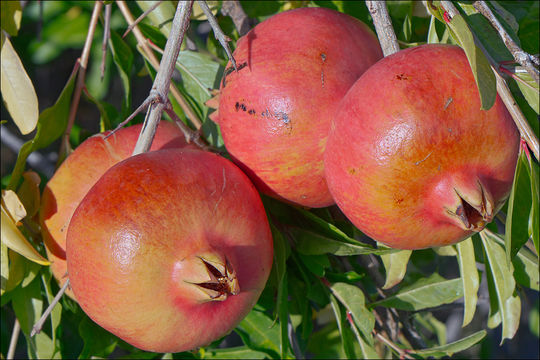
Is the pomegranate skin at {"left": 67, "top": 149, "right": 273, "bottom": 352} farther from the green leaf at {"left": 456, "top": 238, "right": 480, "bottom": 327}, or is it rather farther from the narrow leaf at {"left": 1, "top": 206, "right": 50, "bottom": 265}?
the green leaf at {"left": 456, "top": 238, "right": 480, "bottom": 327}

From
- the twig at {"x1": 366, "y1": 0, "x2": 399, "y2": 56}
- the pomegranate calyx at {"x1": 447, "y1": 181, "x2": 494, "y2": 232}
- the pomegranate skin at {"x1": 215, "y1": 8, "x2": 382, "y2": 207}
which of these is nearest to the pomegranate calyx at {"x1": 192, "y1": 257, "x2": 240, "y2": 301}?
the pomegranate skin at {"x1": 215, "y1": 8, "x2": 382, "y2": 207}

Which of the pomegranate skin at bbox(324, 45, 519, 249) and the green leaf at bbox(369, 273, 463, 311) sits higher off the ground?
the pomegranate skin at bbox(324, 45, 519, 249)

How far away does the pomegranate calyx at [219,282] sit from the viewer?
28.4 inches

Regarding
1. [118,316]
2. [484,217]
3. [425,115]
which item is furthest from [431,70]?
[118,316]

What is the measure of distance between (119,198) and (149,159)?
74 millimetres

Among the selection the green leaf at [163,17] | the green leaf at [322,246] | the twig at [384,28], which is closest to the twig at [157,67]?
the green leaf at [163,17]

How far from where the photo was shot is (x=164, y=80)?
2.86 ft

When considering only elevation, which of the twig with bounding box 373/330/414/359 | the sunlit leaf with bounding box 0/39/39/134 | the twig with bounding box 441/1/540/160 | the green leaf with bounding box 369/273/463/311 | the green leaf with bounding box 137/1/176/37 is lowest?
the twig with bounding box 373/330/414/359

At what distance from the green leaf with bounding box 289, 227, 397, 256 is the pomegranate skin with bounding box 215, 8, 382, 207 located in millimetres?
145

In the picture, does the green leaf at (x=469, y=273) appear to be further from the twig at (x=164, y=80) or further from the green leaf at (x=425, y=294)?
the twig at (x=164, y=80)

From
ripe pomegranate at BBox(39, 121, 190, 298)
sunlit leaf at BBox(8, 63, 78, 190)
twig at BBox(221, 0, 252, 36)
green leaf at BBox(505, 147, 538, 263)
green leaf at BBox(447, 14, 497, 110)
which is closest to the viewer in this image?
green leaf at BBox(447, 14, 497, 110)

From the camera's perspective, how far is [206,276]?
0.71m

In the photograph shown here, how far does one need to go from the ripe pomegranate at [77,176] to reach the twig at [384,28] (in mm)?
379

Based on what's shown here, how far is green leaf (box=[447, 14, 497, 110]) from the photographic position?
2.14 ft
